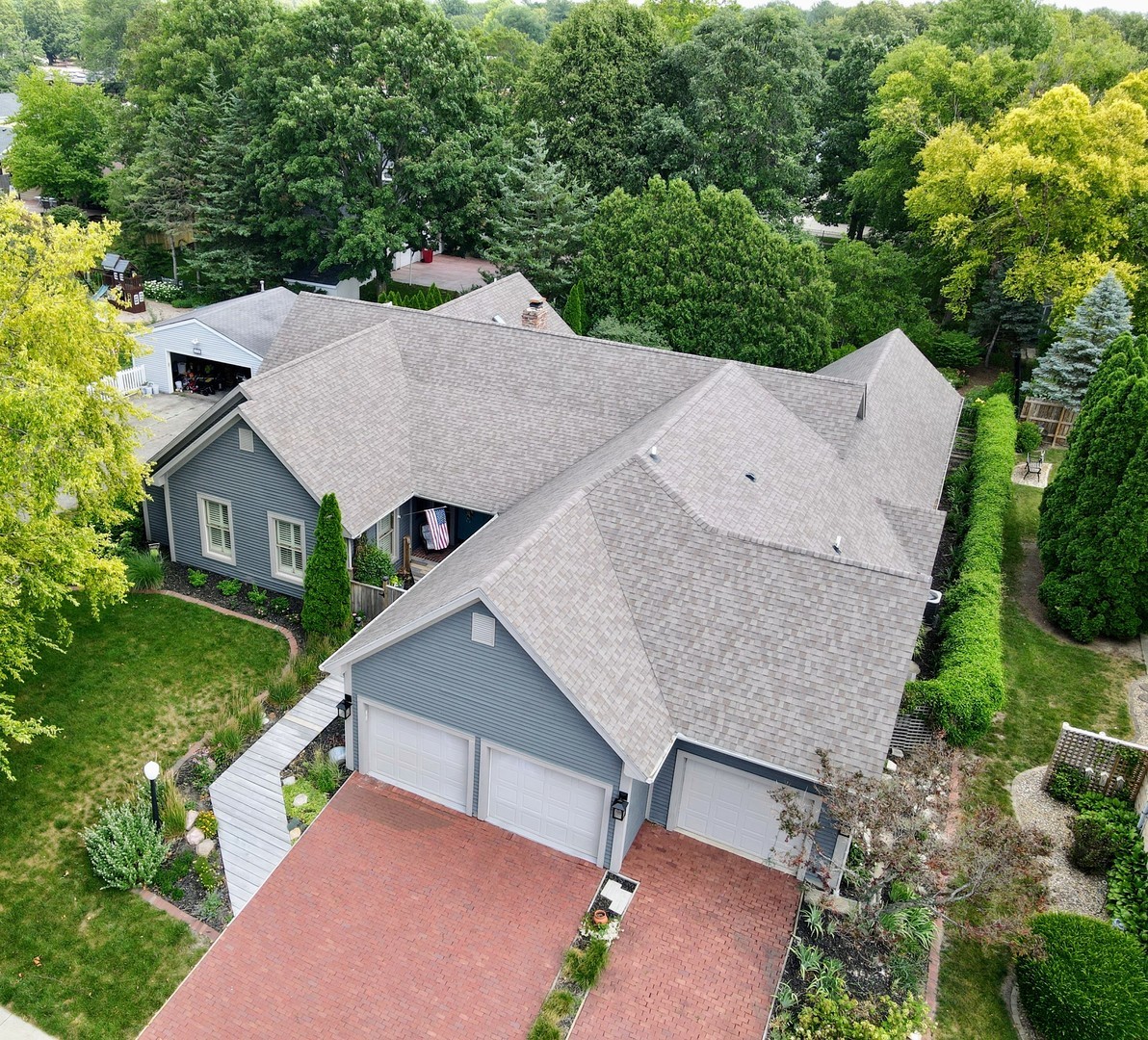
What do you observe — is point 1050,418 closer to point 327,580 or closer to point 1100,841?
point 1100,841

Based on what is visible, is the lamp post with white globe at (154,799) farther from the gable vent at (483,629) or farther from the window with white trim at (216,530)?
the window with white trim at (216,530)

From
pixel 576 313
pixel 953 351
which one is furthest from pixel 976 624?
pixel 953 351

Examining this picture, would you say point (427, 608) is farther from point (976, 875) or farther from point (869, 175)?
point (869, 175)

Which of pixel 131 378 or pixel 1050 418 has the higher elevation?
pixel 1050 418

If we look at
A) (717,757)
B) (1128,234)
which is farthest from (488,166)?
(717,757)

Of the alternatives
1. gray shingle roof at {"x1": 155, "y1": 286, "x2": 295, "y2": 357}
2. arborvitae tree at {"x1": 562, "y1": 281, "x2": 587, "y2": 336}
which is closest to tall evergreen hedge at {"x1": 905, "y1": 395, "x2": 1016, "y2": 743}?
arborvitae tree at {"x1": 562, "y1": 281, "x2": 587, "y2": 336}
